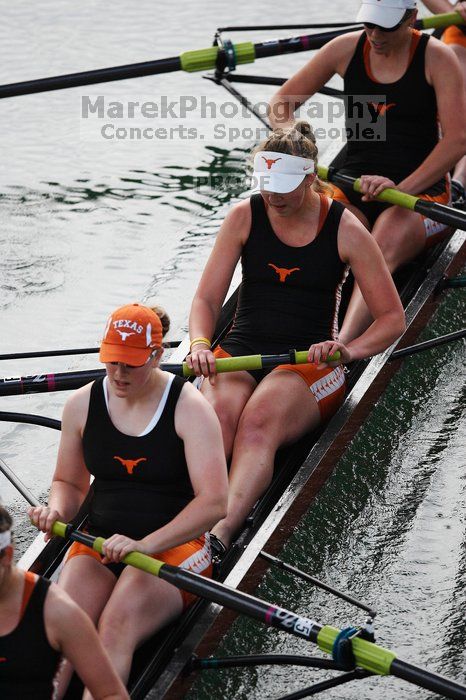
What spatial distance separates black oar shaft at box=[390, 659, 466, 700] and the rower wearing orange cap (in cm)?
51

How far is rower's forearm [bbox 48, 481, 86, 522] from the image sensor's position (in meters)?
2.86

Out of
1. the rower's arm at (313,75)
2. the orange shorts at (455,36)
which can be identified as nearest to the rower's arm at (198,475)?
the rower's arm at (313,75)

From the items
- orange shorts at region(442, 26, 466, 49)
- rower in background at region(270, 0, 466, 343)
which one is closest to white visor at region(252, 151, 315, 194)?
rower in background at region(270, 0, 466, 343)

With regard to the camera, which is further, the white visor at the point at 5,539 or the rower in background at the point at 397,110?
the rower in background at the point at 397,110

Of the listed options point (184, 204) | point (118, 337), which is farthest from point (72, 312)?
point (118, 337)

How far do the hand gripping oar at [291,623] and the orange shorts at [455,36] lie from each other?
11.1 feet

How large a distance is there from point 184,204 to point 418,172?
6.50 ft

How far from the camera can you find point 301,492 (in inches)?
133

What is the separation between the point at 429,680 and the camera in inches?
99.3

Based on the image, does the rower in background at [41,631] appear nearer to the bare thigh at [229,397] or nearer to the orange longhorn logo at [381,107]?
the bare thigh at [229,397]

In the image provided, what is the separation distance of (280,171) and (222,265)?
1.21 ft

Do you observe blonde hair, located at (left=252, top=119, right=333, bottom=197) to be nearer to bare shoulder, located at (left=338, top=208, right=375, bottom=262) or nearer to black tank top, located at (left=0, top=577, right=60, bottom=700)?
bare shoulder, located at (left=338, top=208, right=375, bottom=262)

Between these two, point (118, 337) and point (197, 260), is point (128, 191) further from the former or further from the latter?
point (118, 337)

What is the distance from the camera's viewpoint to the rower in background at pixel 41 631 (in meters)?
2.25
